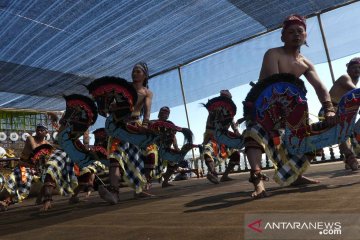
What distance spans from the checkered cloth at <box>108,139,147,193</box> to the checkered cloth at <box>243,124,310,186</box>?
152 cm

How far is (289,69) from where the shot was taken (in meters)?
2.78

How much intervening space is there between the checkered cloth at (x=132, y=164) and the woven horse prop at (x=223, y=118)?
7.63 feet

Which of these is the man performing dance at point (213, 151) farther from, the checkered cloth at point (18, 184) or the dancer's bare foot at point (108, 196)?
the checkered cloth at point (18, 184)

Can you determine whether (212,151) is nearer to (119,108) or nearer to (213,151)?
(213,151)

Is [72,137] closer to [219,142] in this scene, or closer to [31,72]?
[219,142]

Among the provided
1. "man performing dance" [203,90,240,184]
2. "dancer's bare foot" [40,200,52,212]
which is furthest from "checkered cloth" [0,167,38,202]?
"man performing dance" [203,90,240,184]

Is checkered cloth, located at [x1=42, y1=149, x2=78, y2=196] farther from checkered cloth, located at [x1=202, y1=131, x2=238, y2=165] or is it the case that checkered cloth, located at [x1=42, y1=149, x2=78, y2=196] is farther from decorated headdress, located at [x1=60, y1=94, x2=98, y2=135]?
checkered cloth, located at [x1=202, y1=131, x2=238, y2=165]

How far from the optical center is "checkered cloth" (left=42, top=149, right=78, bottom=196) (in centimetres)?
380

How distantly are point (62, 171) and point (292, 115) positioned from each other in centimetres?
272

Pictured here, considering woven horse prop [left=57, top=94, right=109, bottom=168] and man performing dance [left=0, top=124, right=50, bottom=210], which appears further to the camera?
man performing dance [left=0, top=124, right=50, bottom=210]

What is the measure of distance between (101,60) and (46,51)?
129cm

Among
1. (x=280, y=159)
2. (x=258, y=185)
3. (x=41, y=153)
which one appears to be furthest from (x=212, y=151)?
(x=258, y=185)

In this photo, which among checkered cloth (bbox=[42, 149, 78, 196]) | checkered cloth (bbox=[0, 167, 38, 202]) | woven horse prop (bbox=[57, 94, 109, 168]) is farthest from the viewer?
checkered cloth (bbox=[0, 167, 38, 202])

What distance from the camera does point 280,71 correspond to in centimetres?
274
